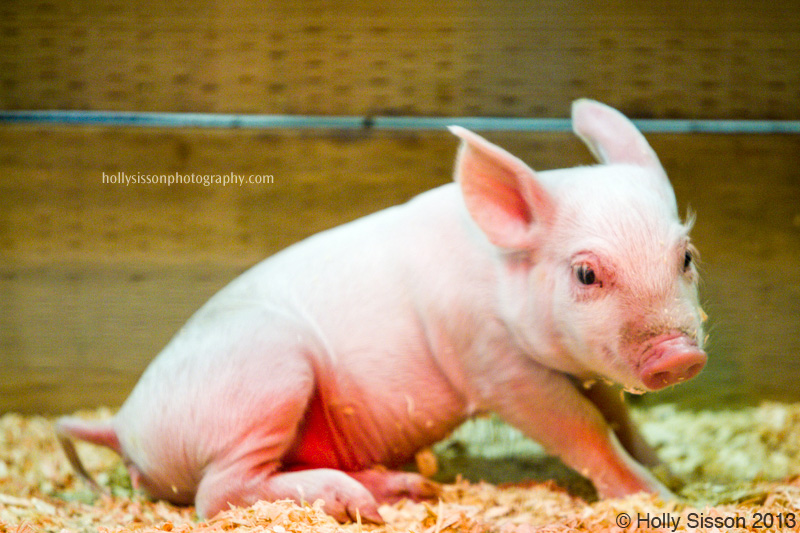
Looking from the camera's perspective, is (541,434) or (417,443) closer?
(541,434)

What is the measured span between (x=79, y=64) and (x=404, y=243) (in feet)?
3.34

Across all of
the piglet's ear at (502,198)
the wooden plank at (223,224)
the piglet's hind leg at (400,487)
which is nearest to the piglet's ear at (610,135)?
the wooden plank at (223,224)

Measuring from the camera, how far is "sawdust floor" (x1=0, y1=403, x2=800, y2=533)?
155 cm

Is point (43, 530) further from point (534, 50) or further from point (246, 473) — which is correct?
point (534, 50)

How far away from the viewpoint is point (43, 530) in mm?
1619

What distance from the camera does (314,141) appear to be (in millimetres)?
2146

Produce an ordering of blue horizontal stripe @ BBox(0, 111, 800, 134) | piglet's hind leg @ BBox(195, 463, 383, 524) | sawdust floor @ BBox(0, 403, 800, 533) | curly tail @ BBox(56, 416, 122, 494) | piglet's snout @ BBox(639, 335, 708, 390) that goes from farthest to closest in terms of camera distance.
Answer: curly tail @ BBox(56, 416, 122, 494) → blue horizontal stripe @ BBox(0, 111, 800, 134) → piglet's hind leg @ BBox(195, 463, 383, 524) → sawdust floor @ BBox(0, 403, 800, 533) → piglet's snout @ BBox(639, 335, 708, 390)

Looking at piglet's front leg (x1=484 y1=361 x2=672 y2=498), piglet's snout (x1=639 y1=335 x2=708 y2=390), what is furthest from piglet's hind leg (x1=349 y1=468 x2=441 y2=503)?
piglet's snout (x1=639 y1=335 x2=708 y2=390)

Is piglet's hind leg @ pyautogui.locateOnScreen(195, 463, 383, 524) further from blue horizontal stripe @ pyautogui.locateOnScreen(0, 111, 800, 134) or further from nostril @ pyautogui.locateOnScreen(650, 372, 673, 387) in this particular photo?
blue horizontal stripe @ pyautogui.locateOnScreen(0, 111, 800, 134)

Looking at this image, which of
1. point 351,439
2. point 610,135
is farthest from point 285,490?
point 610,135

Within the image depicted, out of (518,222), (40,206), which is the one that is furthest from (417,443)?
(40,206)

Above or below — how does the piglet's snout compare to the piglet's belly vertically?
above

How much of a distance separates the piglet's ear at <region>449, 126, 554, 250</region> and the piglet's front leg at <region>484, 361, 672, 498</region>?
1.19ft

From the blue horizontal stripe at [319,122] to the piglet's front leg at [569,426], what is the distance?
68 centimetres
